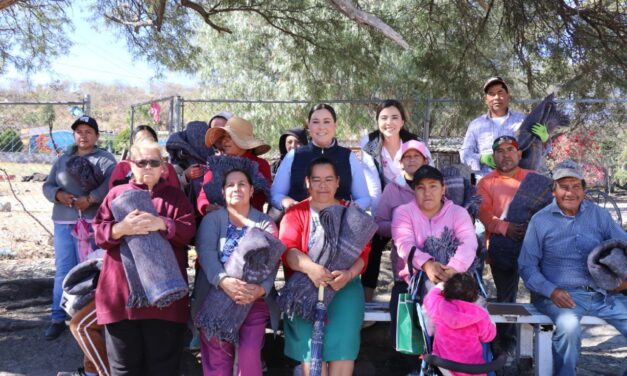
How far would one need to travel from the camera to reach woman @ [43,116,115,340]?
4.57 m

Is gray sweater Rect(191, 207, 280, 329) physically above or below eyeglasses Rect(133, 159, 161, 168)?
below

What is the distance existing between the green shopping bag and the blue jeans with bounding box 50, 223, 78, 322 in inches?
110

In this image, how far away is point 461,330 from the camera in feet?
10.3

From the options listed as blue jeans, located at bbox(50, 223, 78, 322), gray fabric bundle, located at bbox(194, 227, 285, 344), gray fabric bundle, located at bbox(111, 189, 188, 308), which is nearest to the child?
gray fabric bundle, located at bbox(194, 227, 285, 344)

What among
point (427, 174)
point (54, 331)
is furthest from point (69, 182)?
point (427, 174)

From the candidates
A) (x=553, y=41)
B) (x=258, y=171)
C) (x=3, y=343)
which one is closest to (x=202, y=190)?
(x=258, y=171)

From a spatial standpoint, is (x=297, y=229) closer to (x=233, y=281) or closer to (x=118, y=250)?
(x=233, y=281)

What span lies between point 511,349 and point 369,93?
6457 mm

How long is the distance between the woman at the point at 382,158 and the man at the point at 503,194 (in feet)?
1.94

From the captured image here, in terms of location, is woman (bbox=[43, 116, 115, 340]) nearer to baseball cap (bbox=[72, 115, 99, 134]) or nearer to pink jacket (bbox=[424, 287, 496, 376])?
baseball cap (bbox=[72, 115, 99, 134])

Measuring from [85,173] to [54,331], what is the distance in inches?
53.0

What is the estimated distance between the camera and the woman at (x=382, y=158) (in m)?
4.26

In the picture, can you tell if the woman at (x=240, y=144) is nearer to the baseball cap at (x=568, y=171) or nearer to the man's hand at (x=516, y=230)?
the man's hand at (x=516, y=230)

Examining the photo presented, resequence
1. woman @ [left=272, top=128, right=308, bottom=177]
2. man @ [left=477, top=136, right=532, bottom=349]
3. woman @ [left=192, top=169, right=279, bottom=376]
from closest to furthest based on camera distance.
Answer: woman @ [left=192, top=169, right=279, bottom=376] < man @ [left=477, top=136, right=532, bottom=349] < woman @ [left=272, top=128, right=308, bottom=177]
